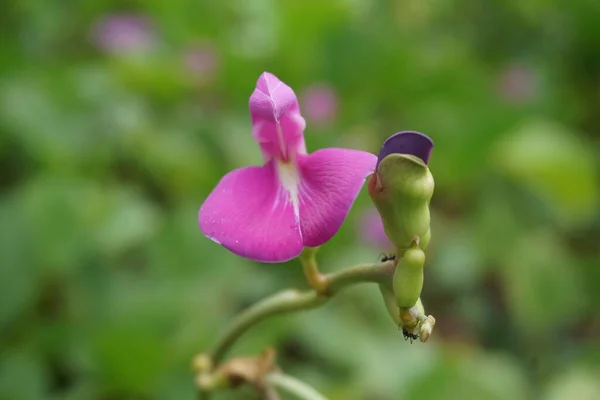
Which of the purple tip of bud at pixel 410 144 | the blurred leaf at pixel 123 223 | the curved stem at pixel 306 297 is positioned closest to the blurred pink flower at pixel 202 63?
the blurred leaf at pixel 123 223

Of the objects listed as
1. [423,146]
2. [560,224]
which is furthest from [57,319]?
[560,224]

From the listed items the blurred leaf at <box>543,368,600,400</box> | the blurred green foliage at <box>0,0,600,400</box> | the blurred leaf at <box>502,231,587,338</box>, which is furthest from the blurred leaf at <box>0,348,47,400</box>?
the blurred leaf at <box>502,231,587,338</box>

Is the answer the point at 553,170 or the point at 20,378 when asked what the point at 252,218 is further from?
the point at 553,170

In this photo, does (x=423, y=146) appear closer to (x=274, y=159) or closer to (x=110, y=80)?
(x=274, y=159)

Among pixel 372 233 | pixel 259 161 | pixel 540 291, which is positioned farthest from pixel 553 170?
pixel 259 161

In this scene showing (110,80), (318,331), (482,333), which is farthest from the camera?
(110,80)

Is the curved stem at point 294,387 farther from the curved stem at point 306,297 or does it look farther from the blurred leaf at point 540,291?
the blurred leaf at point 540,291
